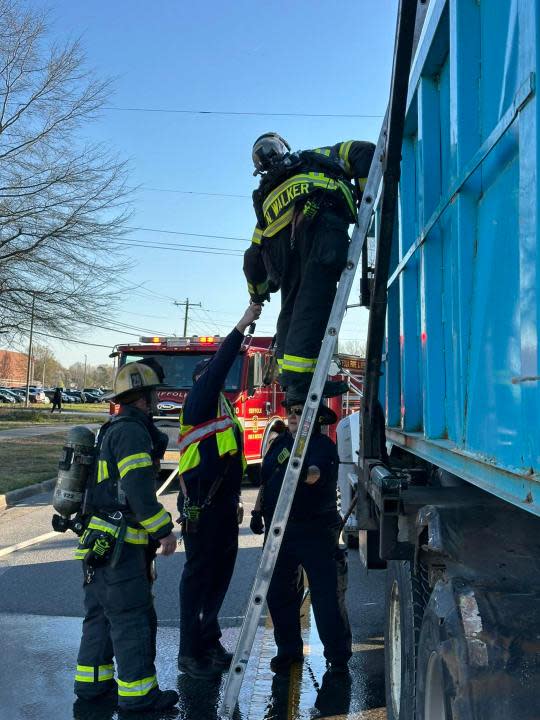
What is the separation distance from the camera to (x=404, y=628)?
9.01ft

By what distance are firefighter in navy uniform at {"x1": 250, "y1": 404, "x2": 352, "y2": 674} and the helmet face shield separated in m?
1.45

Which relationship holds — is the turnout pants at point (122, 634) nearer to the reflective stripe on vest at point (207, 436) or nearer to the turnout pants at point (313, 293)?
the reflective stripe on vest at point (207, 436)

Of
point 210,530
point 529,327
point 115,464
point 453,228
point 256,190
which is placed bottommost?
point 210,530

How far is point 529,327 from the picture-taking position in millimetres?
1444

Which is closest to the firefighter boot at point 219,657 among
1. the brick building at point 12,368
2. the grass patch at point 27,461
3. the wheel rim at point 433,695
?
the wheel rim at point 433,695

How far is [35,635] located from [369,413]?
3.39 meters

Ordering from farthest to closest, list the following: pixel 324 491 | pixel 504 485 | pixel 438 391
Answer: pixel 324 491
pixel 438 391
pixel 504 485

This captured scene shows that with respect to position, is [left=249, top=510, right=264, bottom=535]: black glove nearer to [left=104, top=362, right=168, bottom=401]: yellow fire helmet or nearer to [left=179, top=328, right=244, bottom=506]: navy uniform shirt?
[left=179, top=328, right=244, bottom=506]: navy uniform shirt

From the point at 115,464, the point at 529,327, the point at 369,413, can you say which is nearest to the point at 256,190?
the point at 369,413

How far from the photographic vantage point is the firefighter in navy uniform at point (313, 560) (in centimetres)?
438

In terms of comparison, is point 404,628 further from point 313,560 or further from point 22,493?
point 22,493

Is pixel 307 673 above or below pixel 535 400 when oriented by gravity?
below

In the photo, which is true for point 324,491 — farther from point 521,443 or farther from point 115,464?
point 521,443

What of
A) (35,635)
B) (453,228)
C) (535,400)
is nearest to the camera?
(535,400)
